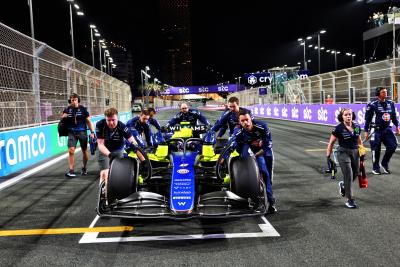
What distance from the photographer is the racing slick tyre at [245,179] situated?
5.00m

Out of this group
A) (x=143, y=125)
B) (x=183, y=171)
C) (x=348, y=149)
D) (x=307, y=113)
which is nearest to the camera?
(x=183, y=171)

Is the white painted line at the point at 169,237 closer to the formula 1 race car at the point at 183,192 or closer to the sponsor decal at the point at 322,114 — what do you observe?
the formula 1 race car at the point at 183,192

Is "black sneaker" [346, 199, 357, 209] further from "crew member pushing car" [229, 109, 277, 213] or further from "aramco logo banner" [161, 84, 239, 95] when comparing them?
"aramco logo banner" [161, 84, 239, 95]

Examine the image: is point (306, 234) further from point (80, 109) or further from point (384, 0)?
point (384, 0)

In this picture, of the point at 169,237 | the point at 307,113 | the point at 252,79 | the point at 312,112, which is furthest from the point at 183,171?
the point at 252,79

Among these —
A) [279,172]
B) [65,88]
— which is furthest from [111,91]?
[279,172]

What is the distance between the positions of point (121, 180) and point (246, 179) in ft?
4.61

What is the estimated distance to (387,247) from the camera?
4.29 metres

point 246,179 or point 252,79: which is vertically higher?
point 252,79

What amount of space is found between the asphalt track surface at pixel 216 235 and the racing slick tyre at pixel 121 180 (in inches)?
16.0

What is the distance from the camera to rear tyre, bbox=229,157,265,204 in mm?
4994

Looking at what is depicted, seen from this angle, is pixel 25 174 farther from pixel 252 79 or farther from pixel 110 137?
pixel 252 79

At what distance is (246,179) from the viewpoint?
5059mm

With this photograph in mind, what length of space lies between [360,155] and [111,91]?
20.3 metres
